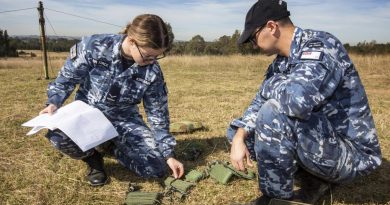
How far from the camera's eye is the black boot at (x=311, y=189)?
111 inches

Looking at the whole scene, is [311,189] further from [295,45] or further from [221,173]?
[295,45]

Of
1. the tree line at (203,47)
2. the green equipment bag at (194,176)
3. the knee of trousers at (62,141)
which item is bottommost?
the tree line at (203,47)

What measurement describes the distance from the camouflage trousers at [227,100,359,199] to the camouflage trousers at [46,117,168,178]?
1127mm

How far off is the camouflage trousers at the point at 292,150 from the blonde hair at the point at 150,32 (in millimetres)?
1017

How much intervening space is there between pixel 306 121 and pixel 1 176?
8.74 feet

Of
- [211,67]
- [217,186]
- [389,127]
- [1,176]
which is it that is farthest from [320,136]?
[211,67]

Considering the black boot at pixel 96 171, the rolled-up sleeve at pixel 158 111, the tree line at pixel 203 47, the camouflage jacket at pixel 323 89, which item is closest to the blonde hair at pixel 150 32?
the rolled-up sleeve at pixel 158 111

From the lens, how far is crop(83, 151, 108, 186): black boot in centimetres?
327

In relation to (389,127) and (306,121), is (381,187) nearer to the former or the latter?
(306,121)

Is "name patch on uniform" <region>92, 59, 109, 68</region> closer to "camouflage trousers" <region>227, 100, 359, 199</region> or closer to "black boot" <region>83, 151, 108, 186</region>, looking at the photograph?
"black boot" <region>83, 151, 108, 186</region>

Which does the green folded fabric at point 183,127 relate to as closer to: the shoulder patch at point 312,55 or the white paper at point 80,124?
the white paper at point 80,124

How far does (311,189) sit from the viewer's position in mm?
2867

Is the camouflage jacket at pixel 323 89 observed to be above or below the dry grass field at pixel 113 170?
above

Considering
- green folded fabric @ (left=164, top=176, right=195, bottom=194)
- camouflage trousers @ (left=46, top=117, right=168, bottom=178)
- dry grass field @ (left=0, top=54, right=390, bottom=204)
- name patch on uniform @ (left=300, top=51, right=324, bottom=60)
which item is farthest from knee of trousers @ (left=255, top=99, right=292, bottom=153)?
camouflage trousers @ (left=46, top=117, right=168, bottom=178)
